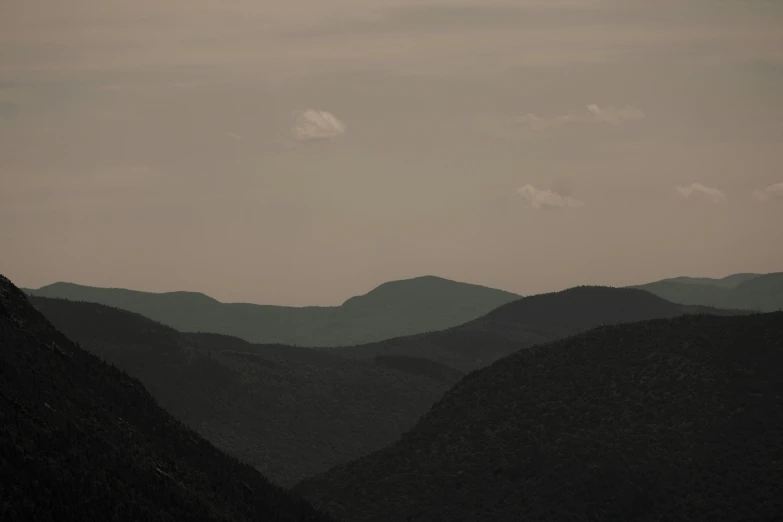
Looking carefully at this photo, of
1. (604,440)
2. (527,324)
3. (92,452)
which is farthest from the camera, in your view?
(527,324)

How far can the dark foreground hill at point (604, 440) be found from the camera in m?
53.2

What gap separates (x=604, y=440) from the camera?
60.1 metres

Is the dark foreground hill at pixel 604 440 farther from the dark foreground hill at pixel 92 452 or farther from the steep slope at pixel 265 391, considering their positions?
the steep slope at pixel 265 391

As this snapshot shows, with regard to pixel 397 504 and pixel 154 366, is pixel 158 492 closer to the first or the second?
pixel 397 504

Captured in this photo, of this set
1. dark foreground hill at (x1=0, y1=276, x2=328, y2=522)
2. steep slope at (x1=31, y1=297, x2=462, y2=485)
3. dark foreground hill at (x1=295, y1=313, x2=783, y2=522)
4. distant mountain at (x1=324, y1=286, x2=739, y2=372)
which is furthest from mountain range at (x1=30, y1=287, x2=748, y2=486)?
dark foreground hill at (x1=0, y1=276, x2=328, y2=522)

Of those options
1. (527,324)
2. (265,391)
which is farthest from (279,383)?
(527,324)

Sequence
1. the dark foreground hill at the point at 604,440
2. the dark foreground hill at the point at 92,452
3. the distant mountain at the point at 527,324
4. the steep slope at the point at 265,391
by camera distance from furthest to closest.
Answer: the distant mountain at the point at 527,324 < the steep slope at the point at 265,391 < the dark foreground hill at the point at 604,440 < the dark foreground hill at the point at 92,452

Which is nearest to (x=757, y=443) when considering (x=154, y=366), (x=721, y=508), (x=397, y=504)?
(x=721, y=508)

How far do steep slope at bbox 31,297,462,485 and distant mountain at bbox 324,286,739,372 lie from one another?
48.7 feet

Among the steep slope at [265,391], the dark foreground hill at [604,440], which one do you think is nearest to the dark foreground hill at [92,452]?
the dark foreground hill at [604,440]

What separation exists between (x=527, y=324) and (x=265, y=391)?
7098 centimetres

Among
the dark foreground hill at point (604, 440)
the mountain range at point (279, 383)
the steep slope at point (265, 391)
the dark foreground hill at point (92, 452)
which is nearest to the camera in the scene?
the dark foreground hill at point (92, 452)

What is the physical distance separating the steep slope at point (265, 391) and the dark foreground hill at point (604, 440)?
1919cm

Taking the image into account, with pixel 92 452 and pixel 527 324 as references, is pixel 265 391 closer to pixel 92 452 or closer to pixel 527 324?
pixel 92 452
